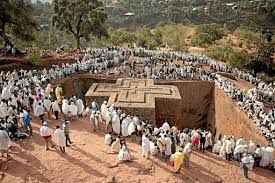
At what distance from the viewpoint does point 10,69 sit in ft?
84.6

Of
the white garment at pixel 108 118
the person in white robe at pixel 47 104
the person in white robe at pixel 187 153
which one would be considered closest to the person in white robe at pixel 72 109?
the person in white robe at pixel 47 104

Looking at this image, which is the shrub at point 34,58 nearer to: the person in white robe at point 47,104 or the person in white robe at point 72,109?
the person in white robe at point 47,104

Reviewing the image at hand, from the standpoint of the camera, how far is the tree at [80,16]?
2967 cm

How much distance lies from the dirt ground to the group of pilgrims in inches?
17.5

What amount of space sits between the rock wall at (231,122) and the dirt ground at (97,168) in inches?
153

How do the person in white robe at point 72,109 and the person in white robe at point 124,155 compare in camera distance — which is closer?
the person in white robe at point 124,155

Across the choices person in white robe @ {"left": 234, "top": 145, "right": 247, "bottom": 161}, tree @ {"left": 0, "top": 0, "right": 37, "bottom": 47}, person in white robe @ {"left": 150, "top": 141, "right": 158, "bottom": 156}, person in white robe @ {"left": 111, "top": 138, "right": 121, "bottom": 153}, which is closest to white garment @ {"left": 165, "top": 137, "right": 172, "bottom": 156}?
person in white robe @ {"left": 150, "top": 141, "right": 158, "bottom": 156}

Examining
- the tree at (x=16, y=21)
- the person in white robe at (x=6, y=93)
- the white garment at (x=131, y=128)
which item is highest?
the tree at (x=16, y=21)

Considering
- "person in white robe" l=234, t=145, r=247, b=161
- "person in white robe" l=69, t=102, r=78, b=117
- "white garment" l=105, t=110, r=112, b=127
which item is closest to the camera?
"person in white robe" l=234, t=145, r=247, b=161

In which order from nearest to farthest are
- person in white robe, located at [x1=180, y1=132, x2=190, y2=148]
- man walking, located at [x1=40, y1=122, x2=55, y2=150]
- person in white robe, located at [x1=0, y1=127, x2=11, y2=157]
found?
1. person in white robe, located at [x1=0, y1=127, x2=11, y2=157]
2. man walking, located at [x1=40, y1=122, x2=55, y2=150]
3. person in white robe, located at [x1=180, y1=132, x2=190, y2=148]

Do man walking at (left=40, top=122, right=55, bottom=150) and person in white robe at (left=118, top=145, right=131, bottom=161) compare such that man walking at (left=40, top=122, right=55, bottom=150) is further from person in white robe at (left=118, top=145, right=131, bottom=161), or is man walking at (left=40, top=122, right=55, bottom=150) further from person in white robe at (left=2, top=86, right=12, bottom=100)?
person in white robe at (left=2, top=86, right=12, bottom=100)

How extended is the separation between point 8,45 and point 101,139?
16686mm

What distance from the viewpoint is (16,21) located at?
26.8 meters

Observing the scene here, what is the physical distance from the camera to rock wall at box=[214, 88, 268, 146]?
1770cm
